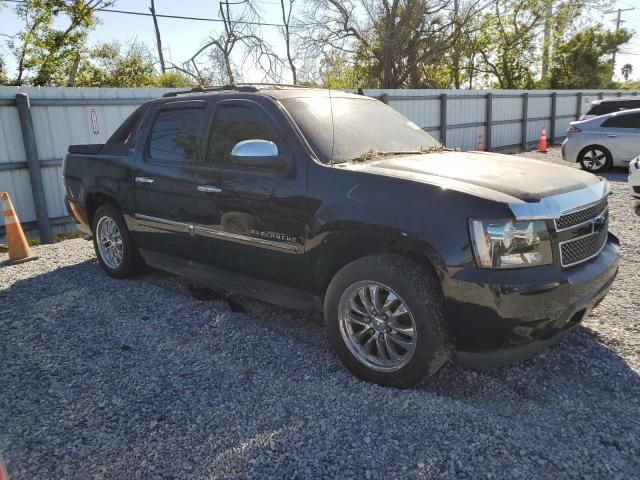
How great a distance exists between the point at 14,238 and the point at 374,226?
5.53m

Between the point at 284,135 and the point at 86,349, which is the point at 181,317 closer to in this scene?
the point at 86,349

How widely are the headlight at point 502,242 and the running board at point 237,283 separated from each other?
1264mm

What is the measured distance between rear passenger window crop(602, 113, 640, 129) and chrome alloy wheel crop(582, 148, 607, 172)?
2.02 ft

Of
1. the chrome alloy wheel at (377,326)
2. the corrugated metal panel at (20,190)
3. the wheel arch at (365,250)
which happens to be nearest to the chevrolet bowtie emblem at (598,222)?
the wheel arch at (365,250)

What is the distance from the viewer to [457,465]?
2514 mm

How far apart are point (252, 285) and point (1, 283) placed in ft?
11.3

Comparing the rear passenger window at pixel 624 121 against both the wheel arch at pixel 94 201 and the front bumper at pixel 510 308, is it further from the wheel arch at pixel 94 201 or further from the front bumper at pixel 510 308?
the wheel arch at pixel 94 201

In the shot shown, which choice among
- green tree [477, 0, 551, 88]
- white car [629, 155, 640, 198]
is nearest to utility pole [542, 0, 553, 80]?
green tree [477, 0, 551, 88]

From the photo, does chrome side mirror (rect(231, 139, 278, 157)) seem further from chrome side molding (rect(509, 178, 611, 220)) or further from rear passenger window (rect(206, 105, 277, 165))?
chrome side molding (rect(509, 178, 611, 220))

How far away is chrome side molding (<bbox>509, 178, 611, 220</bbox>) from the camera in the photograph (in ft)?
9.23

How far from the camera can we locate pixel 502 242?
2.80m

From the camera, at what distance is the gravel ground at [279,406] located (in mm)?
2572

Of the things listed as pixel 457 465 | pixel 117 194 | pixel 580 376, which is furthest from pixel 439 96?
pixel 457 465

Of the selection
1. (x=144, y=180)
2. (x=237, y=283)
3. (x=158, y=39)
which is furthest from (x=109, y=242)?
(x=158, y=39)
